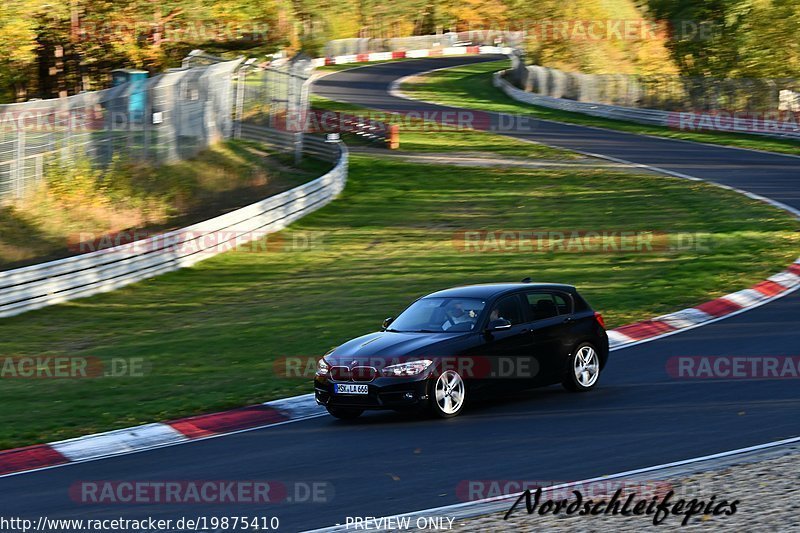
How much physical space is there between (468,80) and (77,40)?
32296 mm

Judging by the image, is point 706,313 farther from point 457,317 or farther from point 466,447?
point 466,447

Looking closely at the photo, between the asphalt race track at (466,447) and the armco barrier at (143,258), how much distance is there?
1014 cm

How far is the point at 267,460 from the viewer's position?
1035 cm

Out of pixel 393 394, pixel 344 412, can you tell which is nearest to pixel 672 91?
pixel 344 412

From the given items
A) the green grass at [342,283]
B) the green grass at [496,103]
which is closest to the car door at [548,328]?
the green grass at [342,283]

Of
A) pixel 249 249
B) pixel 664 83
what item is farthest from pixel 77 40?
pixel 664 83

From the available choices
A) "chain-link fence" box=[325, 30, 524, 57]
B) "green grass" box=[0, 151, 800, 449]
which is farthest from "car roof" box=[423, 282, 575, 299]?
"chain-link fence" box=[325, 30, 524, 57]

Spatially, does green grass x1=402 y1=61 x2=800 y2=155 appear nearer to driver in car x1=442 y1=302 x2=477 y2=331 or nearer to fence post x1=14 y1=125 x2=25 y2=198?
fence post x1=14 y1=125 x2=25 y2=198

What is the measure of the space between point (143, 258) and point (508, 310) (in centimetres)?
1229

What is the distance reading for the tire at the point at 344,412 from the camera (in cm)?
1199

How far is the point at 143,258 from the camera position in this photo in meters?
23.0

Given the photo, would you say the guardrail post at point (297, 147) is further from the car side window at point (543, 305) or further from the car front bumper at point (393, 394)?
the car front bumper at point (393, 394)

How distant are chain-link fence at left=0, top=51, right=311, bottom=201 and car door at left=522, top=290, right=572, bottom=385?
14.9 meters

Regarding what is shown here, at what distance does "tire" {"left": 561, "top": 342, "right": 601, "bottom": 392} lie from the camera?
12828 mm
